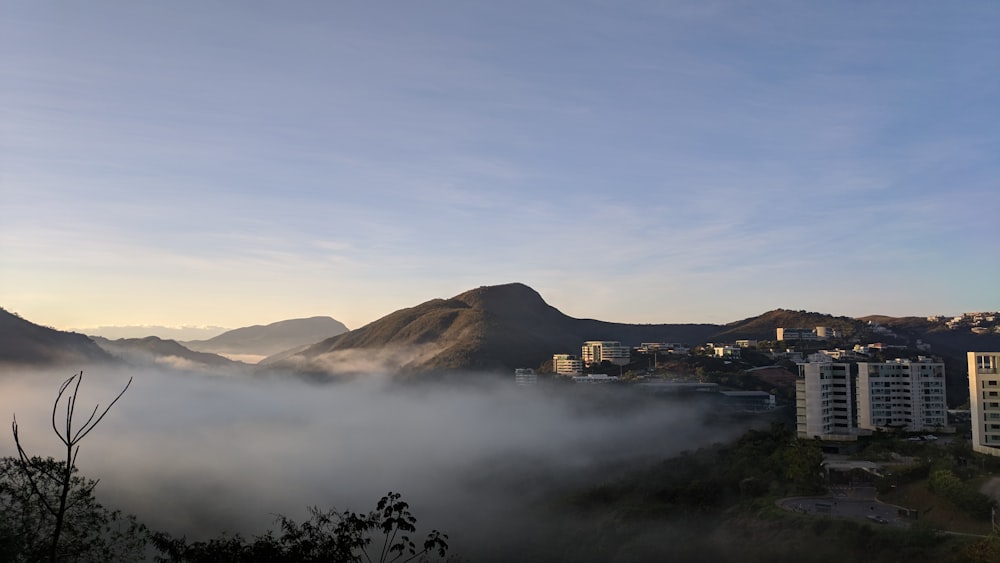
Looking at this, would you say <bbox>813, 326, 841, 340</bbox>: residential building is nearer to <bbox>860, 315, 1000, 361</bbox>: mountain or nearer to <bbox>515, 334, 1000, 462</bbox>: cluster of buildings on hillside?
<bbox>860, 315, 1000, 361</bbox>: mountain

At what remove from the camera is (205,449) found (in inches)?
5012

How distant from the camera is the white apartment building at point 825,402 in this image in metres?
57.9

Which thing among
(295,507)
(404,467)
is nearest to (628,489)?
(295,507)

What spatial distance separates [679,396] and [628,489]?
124 feet

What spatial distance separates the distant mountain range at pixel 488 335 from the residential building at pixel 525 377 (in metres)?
11.0

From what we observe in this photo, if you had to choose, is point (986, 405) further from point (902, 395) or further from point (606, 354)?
point (606, 354)

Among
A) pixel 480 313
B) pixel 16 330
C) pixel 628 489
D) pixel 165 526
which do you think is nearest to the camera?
pixel 628 489

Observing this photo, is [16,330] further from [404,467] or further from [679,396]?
[679,396]

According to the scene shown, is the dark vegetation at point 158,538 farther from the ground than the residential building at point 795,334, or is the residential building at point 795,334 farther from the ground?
the residential building at point 795,334

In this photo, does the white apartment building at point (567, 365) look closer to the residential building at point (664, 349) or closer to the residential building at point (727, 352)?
the residential building at point (664, 349)

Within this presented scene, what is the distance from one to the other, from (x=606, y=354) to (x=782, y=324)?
165 feet

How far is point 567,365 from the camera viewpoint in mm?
124875

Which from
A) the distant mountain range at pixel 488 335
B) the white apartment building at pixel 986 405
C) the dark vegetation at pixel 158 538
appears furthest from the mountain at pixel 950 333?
the dark vegetation at pixel 158 538

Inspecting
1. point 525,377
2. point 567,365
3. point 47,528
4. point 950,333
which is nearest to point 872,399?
point 47,528
